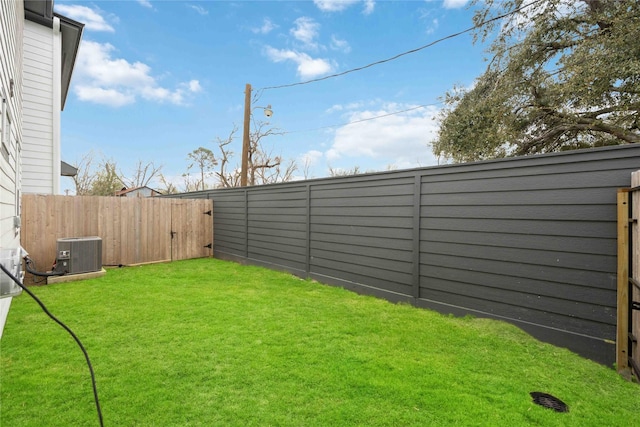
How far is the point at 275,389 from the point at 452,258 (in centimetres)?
239

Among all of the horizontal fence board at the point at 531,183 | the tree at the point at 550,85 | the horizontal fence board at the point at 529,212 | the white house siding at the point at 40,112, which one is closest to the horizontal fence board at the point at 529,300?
the horizontal fence board at the point at 529,212

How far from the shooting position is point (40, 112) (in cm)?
589

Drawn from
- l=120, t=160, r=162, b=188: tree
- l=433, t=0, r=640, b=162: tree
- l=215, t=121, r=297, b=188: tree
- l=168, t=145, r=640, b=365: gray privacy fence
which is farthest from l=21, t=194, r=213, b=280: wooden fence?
l=120, t=160, r=162, b=188: tree

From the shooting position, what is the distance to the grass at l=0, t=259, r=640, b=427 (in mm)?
1696

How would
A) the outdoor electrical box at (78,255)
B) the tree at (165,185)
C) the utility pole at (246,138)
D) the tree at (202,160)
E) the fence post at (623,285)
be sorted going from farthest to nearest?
the tree at (165,185)
the tree at (202,160)
the utility pole at (246,138)
the outdoor electrical box at (78,255)
the fence post at (623,285)

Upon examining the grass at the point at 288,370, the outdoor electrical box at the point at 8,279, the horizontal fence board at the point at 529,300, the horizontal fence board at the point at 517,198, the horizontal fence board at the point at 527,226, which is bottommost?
the grass at the point at 288,370

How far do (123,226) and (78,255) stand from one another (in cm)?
131

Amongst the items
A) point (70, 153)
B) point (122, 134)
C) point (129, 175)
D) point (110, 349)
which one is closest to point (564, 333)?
point (110, 349)

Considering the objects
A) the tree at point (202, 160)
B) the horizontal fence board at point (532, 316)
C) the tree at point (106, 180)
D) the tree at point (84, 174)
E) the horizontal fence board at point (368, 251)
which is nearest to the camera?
the horizontal fence board at point (532, 316)

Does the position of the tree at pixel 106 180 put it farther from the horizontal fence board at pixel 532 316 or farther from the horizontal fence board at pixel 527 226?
the horizontal fence board at pixel 532 316

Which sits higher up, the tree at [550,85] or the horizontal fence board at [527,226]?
the tree at [550,85]

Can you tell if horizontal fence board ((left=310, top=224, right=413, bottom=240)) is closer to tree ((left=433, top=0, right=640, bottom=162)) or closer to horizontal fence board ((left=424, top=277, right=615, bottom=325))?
horizontal fence board ((left=424, top=277, right=615, bottom=325))

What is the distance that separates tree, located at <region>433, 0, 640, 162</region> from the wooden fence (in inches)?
285

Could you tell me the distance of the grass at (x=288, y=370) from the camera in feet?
5.57
